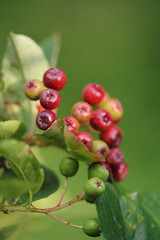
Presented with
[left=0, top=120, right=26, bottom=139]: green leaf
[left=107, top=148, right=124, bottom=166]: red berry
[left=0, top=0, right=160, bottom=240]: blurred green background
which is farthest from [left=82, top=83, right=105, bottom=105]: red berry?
[left=0, top=0, right=160, bottom=240]: blurred green background

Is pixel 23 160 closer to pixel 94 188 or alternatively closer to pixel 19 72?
pixel 94 188

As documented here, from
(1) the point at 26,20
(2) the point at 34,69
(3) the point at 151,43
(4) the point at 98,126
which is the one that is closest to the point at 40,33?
(1) the point at 26,20

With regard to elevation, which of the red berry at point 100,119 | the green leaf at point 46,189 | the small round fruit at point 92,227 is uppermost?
the red berry at point 100,119

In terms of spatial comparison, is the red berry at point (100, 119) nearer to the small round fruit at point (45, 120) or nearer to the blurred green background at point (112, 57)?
the small round fruit at point (45, 120)

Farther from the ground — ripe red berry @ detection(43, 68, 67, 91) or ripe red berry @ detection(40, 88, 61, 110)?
ripe red berry @ detection(43, 68, 67, 91)

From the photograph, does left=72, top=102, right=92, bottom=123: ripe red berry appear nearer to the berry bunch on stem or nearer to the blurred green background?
the berry bunch on stem

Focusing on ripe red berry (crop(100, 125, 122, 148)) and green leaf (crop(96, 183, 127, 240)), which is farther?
ripe red berry (crop(100, 125, 122, 148))

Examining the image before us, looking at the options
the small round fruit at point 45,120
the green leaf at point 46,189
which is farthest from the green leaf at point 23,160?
the small round fruit at point 45,120
